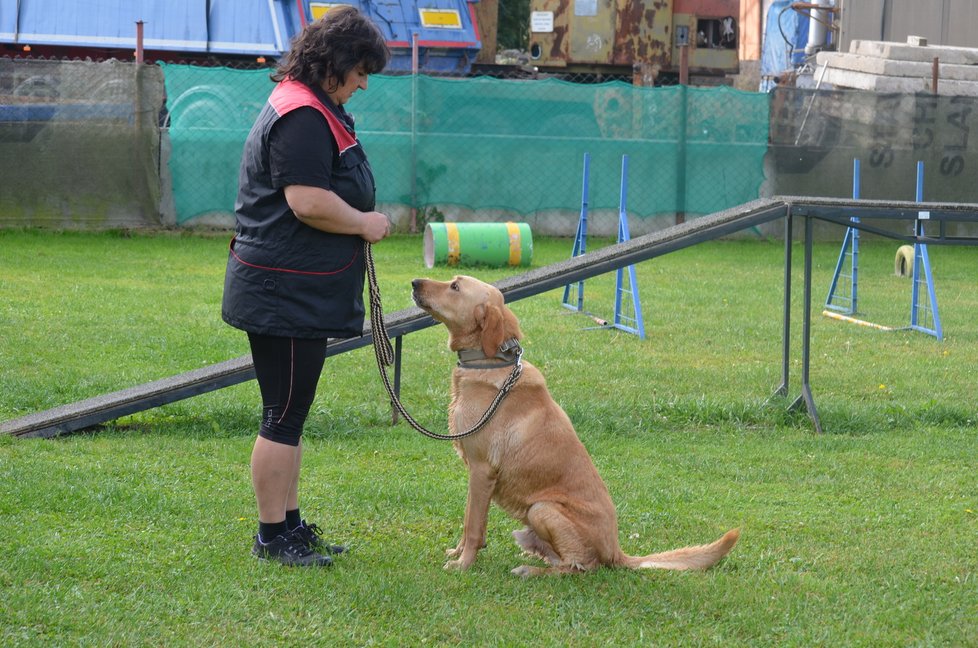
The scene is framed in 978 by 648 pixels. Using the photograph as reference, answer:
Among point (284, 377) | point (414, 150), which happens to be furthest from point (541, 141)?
point (284, 377)

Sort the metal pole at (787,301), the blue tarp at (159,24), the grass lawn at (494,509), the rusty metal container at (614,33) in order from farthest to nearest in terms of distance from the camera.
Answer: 1. the rusty metal container at (614,33)
2. the blue tarp at (159,24)
3. the metal pole at (787,301)
4. the grass lawn at (494,509)

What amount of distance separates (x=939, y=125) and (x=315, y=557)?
578 inches

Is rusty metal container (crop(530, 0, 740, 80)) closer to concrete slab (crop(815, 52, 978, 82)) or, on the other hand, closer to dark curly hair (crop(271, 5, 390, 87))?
concrete slab (crop(815, 52, 978, 82))

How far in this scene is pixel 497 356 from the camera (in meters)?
4.07

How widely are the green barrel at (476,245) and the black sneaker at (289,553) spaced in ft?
28.1

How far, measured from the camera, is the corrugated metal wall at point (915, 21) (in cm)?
2073

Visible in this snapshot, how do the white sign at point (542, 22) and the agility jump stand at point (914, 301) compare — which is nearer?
the agility jump stand at point (914, 301)

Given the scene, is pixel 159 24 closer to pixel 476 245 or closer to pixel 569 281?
pixel 476 245

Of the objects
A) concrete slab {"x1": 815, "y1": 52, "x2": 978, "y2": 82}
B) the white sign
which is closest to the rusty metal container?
the white sign

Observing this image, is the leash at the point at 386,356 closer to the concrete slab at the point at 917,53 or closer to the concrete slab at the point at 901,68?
the concrete slab at the point at 901,68

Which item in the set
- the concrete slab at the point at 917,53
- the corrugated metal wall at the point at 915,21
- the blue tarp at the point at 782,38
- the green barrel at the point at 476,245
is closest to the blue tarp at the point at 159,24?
the green barrel at the point at 476,245

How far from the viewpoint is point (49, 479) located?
15.6 ft

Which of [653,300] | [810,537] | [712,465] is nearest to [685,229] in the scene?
[712,465]

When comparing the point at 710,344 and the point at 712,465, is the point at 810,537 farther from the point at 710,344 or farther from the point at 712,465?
the point at 710,344
